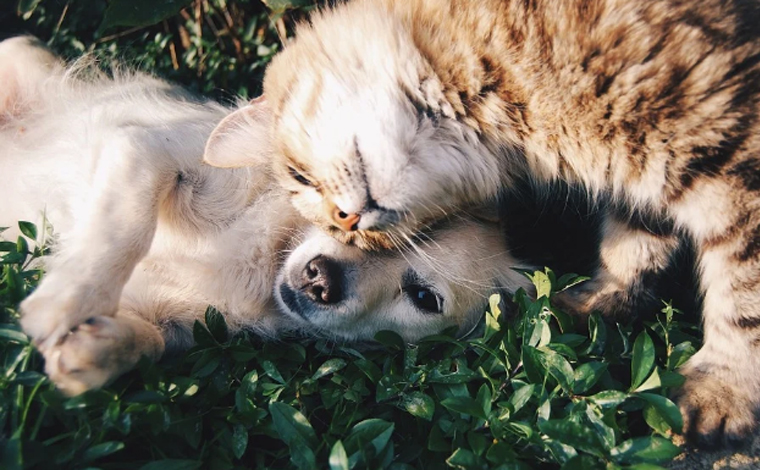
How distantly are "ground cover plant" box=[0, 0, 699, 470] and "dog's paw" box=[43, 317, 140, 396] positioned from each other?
0.05 metres

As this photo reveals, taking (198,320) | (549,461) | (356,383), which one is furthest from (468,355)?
(198,320)

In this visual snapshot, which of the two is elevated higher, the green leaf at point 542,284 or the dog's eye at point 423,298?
the green leaf at point 542,284

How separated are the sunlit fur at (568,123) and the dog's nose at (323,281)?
0.59ft

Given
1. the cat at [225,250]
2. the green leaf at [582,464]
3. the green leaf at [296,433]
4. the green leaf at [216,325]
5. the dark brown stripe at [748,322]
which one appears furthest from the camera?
the cat at [225,250]

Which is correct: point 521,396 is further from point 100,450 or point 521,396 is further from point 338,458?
point 100,450

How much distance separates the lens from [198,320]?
107 inches

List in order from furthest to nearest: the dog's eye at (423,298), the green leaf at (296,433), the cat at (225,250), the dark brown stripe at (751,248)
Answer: the dog's eye at (423,298) → the cat at (225,250) → the dark brown stripe at (751,248) → the green leaf at (296,433)

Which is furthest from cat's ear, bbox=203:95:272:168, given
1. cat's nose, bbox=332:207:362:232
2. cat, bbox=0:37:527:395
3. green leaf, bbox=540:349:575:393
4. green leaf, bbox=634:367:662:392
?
green leaf, bbox=634:367:662:392

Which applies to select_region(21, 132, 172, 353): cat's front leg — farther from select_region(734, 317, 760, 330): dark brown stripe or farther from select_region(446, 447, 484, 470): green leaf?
select_region(734, 317, 760, 330): dark brown stripe

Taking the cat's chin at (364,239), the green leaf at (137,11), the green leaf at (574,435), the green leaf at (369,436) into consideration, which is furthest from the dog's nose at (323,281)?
the green leaf at (137,11)

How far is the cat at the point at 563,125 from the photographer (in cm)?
231

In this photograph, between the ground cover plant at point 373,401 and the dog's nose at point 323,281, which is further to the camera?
the dog's nose at point 323,281

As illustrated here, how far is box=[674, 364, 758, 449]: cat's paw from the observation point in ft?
7.73

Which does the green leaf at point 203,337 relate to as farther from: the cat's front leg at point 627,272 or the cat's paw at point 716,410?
the cat's paw at point 716,410
